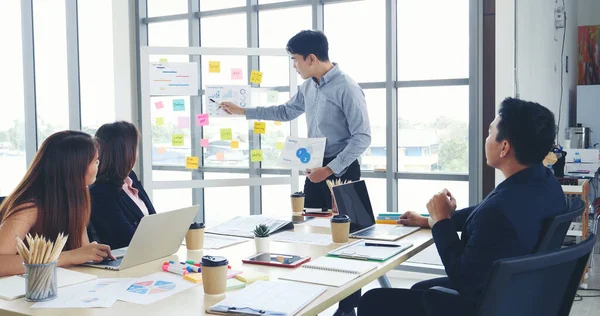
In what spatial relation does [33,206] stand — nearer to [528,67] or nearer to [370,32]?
[370,32]

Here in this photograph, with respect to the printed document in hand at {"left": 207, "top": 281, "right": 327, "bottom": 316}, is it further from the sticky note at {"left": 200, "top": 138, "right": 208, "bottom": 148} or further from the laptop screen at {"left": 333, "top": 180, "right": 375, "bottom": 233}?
the sticky note at {"left": 200, "top": 138, "right": 208, "bottom": 148}

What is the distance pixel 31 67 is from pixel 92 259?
3791mm

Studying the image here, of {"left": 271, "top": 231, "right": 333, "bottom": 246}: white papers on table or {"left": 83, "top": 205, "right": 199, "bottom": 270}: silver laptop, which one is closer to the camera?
{"left": 83, "top": 205, "right": 199, "bottom": 270}: silver laptop

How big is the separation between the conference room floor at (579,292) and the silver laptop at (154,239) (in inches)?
71.1

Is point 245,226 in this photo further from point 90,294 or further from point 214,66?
point 214,66

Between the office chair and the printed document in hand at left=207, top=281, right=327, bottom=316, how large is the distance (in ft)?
1.40

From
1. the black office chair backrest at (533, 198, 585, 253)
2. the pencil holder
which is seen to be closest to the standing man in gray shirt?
the black office chair backrest at (533, 198, 585, 253)

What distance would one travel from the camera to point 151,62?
13.8 feet

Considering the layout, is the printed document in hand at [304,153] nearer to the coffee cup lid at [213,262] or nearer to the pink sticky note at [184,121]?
the pink sticky note at [184,121]

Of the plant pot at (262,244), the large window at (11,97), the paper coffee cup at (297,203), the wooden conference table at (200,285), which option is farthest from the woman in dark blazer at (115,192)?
the large window at (11,97)

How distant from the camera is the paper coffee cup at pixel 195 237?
203cm

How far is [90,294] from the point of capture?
57.3 inches

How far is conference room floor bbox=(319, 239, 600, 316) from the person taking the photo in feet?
11.7

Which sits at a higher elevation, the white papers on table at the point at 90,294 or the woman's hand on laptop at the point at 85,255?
the woman's hand on laptop at the point at 85,255
